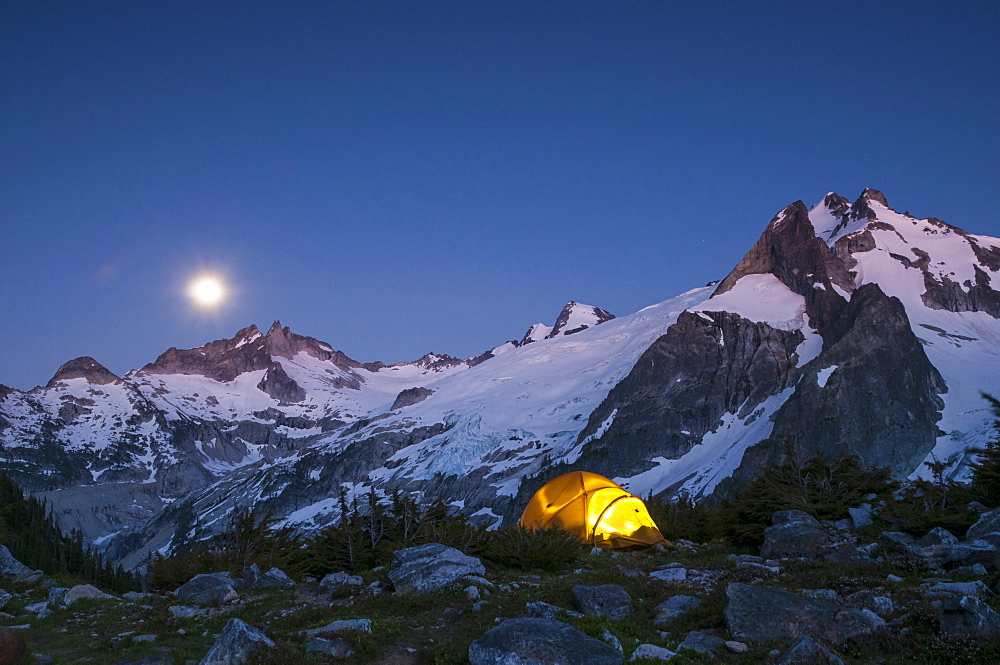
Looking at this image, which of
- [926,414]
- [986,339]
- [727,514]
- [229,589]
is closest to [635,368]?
[926,414]

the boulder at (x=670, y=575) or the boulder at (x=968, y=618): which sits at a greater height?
the boulder at (x=968, y=618)

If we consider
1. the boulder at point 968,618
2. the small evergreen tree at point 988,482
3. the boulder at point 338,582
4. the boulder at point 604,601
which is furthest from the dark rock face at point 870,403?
the boulder at point 968,618

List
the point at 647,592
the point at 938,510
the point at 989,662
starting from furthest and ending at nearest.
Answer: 1. the point at 938,510
2. the point at 647,592
3. the point at 989,662

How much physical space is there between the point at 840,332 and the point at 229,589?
6542 inches

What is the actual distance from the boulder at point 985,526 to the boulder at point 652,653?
1265 cm

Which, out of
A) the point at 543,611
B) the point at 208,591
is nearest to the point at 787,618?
the point at 543,611

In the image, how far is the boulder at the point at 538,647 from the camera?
39.3 feet

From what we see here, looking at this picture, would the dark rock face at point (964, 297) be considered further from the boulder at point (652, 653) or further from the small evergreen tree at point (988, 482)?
the boulder at point (652, 653)

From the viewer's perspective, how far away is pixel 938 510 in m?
23.8

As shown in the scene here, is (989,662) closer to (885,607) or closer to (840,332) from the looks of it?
(885,607)

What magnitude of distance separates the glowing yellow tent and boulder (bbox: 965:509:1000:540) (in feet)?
53.5

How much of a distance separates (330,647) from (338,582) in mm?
7106

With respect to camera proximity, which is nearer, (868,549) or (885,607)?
(885,607)

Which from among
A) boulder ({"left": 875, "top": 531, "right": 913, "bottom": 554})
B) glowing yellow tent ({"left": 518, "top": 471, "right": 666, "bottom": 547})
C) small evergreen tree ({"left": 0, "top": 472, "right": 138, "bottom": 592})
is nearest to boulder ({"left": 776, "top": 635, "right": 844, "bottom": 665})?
boulder ({"left": 875, "top": 531, "right": 913, "bottom": 554})
